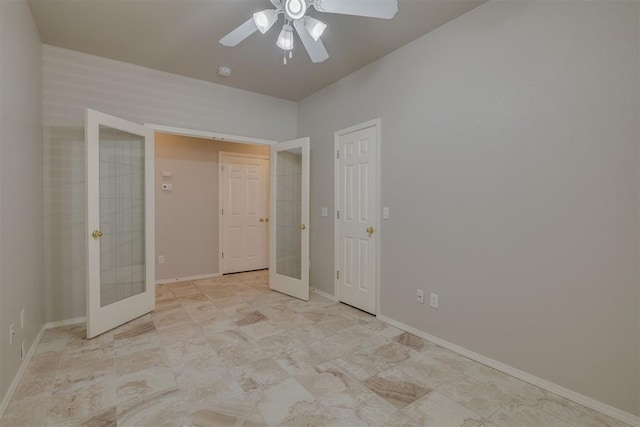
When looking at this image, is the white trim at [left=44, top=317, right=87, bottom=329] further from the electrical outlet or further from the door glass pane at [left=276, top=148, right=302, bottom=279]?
the electrical outlet

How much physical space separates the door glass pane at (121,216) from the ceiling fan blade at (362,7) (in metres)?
2.41

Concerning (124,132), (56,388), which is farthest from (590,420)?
(124,132)

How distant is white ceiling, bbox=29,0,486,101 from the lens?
2.31 metres

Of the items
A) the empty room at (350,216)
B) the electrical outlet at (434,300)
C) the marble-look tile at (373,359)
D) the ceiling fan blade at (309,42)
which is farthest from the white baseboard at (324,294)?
the ceiling fan blade at (309,42)

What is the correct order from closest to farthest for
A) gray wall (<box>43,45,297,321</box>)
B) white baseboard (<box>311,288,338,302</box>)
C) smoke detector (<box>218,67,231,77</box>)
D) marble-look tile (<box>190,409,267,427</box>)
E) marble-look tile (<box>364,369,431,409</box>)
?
marble-look tile (<box>190,409,267,427</box>), marble-look tile (<box>364,369,431,409</box>), gray wall (<box>43,45,297,321</box>), smoke detector (<box>218,67,231,77</box>), white baseboard (<box>311,288,338,302</box>)

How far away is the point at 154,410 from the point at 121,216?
2.13m

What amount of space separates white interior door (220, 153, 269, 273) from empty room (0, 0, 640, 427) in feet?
3.73

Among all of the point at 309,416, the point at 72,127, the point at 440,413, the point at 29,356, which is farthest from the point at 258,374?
the point at 72,127

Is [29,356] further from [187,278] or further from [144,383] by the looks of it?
[187,278]

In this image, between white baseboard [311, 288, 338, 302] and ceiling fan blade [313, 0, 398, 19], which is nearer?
ceiling fan blade [313, 0, 398, 19]

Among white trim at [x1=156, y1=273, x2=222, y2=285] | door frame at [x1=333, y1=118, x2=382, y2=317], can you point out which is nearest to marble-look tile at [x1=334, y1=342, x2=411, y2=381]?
door frame at [x1=333, y1=118, x2=382, y2=317]

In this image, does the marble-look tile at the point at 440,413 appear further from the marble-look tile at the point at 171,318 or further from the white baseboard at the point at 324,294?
the marble-look tile at the point at 171,318

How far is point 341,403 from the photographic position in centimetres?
181

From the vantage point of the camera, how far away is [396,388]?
6.40 feet
